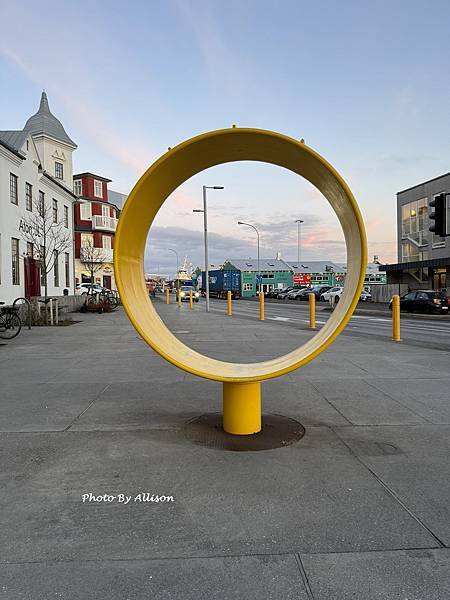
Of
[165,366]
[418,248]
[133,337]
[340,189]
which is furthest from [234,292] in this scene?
[340,189]

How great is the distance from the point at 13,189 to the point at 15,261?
3.25 meters

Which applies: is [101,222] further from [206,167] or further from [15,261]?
[206,167]

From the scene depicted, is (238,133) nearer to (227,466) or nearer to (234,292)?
(227,466)

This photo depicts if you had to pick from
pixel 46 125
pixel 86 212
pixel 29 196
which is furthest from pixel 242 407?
pixel 86 212

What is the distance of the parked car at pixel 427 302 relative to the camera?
92.0 feet

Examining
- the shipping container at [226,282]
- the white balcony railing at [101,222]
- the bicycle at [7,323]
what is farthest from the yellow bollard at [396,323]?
the shipping container at [226,282]

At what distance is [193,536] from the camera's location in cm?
310

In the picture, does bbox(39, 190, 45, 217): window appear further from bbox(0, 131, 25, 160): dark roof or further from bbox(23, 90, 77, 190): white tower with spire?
bbox(23, 90, 77, 190): white tower with spire

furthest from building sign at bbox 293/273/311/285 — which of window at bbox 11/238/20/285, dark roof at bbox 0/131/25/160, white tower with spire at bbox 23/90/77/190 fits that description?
dark roof at bbox 0/131/25/160

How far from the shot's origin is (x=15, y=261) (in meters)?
22.4

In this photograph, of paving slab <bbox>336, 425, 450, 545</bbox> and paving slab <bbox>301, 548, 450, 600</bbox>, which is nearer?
paving slab <bbox>301, 548, 450, 600</bbox>

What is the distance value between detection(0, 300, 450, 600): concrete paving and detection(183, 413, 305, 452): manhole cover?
146 millimetres

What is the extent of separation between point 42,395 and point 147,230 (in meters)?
2.97

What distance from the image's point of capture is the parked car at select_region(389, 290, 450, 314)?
28.0 m
